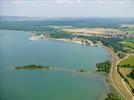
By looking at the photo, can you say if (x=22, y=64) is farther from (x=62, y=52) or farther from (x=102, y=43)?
(x=102, y=43)

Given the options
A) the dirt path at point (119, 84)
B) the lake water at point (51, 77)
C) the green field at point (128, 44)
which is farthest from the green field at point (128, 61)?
the green field at point (128, 44)

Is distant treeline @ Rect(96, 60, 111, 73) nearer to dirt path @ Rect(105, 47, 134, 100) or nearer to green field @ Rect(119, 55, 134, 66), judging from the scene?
dirt path @ Rect(105, 47, 134, 100)

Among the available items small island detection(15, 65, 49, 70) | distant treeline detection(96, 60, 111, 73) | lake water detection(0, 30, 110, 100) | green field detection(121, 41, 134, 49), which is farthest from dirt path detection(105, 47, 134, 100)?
green field detection(121, 41, 134, 49)

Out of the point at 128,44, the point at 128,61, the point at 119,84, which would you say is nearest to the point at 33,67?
the point at 119,84

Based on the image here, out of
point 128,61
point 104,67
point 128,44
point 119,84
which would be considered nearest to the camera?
point 119,84

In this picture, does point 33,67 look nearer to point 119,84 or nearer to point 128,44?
point 119,84

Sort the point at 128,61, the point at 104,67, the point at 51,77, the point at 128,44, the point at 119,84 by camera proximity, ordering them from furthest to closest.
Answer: the point at 128,44
the point at 128,61
the point at 104,67
the point at 51,77
the point at 119,84

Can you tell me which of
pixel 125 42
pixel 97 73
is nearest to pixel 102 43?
pixel 125 42

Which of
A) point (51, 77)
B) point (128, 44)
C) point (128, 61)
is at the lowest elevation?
point (51, 77)
